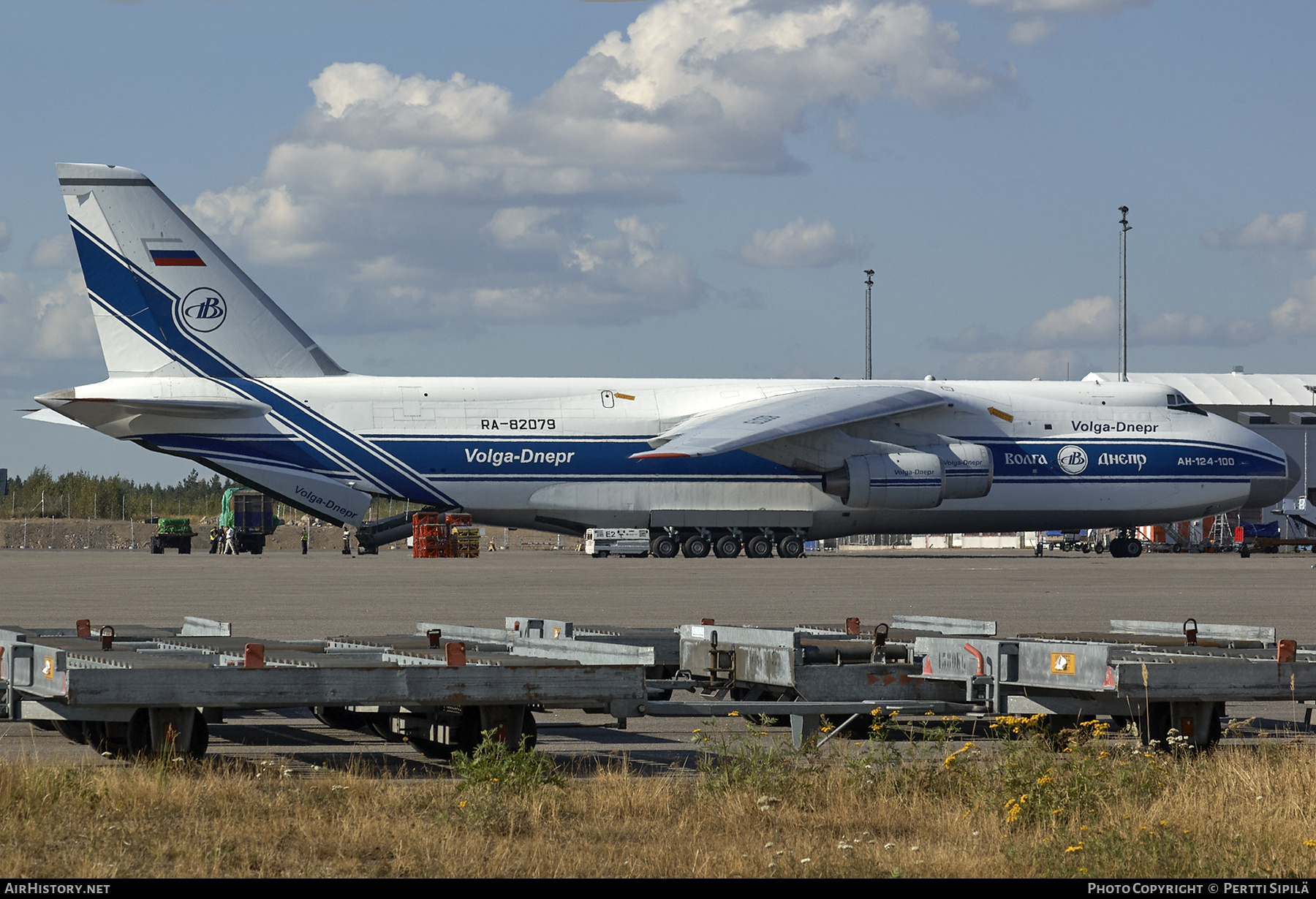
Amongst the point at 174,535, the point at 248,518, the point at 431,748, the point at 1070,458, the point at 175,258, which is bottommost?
the point at 431,748

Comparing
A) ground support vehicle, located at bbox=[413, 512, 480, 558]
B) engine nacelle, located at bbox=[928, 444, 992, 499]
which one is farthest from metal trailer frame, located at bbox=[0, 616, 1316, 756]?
ground support vehicle, located at bbox=[413, 512, 480, 558]

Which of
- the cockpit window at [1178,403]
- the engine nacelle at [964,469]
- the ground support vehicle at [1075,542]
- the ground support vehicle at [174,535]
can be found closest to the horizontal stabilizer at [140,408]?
the engine nacelle at [964,469]

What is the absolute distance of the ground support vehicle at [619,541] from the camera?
43406 millimetres

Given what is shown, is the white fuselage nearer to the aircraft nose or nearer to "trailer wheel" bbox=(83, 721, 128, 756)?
the aircraft nose

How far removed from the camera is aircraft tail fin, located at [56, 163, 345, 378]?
1527 inches

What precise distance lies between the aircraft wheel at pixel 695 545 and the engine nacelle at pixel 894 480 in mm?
4505

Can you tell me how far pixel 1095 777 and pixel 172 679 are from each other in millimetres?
4461

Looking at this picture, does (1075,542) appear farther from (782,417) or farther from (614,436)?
(614,436)

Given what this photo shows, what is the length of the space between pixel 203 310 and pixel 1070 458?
25.3m

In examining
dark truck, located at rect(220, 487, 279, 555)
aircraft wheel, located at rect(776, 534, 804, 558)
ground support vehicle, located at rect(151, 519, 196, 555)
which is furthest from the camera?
ground support vehicle, located at rect(151, 519, 196, 555)

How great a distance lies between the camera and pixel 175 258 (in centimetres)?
3912

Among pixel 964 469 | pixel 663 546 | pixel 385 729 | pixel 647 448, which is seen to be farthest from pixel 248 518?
pixel 385 729

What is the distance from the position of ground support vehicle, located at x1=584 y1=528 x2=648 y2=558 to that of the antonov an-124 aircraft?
0.64 metres
